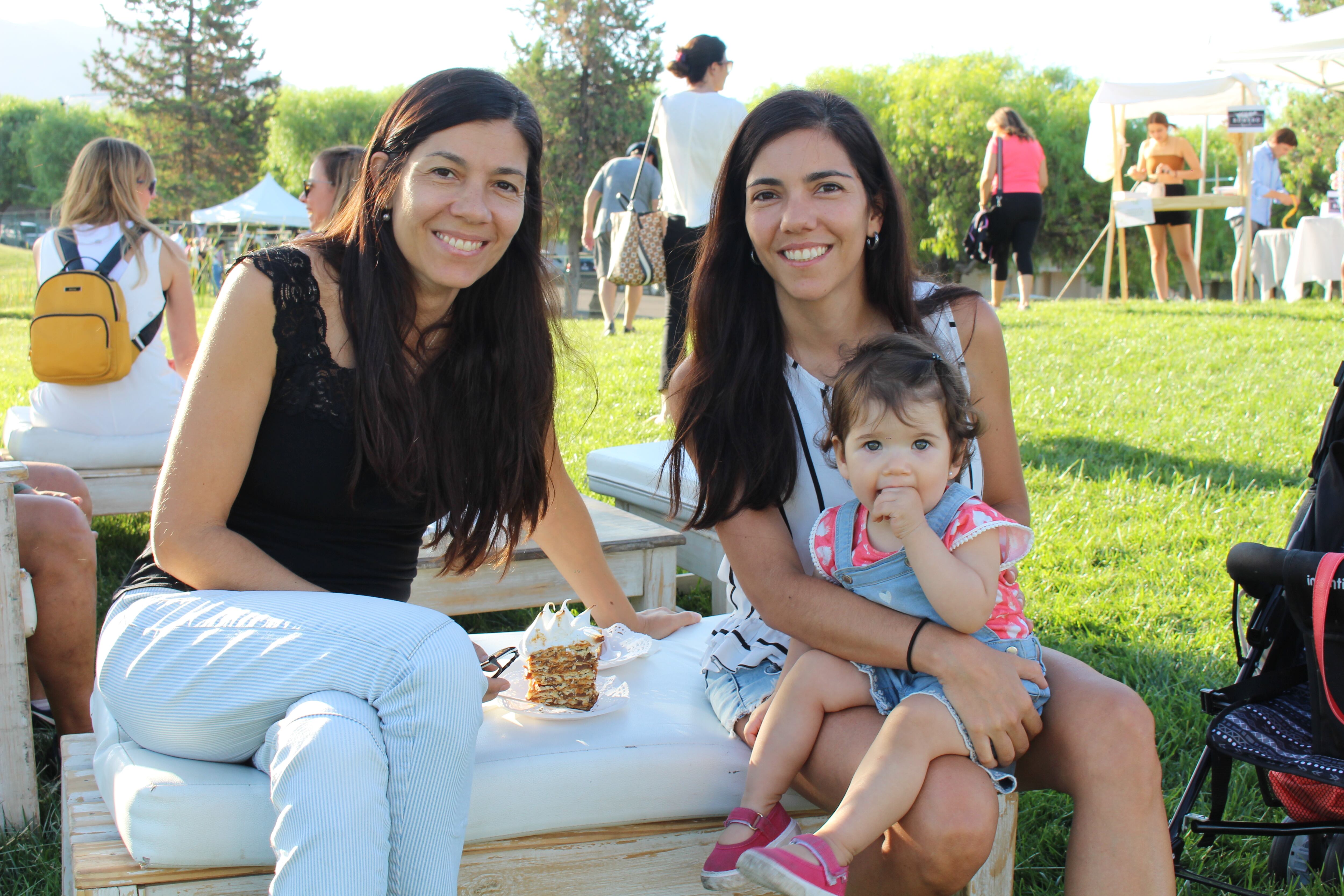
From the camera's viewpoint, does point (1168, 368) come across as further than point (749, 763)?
Yes

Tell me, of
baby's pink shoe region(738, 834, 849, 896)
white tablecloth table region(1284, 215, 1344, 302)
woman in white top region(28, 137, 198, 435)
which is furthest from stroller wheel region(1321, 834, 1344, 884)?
white tablecloth table region(1284, 215, 1344, 302)

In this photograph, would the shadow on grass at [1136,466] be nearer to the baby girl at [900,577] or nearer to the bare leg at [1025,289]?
the baby girl at [900,577]

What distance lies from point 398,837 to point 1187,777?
2.20 meters

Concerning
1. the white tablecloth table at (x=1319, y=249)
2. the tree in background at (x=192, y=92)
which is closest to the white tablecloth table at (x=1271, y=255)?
the white tablecloth table at (x=1319, y=249)

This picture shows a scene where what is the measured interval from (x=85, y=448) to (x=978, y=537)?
3771mm

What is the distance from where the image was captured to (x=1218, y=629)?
3658 millimetres

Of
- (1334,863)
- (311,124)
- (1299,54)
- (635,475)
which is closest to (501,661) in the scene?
(635,475)

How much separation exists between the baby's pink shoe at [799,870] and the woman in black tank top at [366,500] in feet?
1.53

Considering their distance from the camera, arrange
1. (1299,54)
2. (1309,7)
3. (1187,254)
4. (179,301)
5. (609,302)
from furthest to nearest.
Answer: (1309,7), (1187,254), (609,302), (1299,54), (179,301)

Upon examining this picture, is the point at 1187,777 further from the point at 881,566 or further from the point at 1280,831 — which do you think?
the point at 881,566

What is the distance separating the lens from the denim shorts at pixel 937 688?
181 centimetres

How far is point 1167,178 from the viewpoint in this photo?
36.7 feet

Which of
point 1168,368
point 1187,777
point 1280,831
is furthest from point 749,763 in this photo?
point 1168,368

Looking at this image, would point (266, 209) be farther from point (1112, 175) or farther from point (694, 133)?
point (694, 133)
